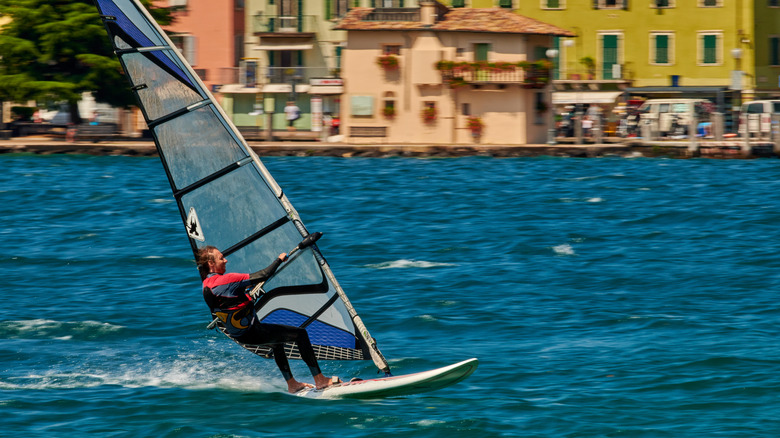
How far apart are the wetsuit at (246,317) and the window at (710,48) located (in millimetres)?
46934

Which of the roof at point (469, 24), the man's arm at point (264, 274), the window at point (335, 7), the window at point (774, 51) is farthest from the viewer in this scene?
the window at point (335, 7)

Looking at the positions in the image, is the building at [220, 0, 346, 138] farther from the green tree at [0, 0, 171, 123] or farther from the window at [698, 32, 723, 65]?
the window at [698, 32, 723, 65]

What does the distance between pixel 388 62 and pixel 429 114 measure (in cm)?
290

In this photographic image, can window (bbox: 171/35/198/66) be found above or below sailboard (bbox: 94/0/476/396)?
above

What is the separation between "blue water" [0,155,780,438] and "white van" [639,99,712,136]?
15168 mm

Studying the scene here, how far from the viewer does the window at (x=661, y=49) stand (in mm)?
54250

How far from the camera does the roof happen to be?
47.6 meters

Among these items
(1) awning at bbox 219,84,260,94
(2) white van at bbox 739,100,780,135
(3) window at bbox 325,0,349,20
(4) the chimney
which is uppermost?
(3) window at bbox 325,0,349,20

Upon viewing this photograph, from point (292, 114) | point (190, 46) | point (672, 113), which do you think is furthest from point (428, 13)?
point (190, 46)

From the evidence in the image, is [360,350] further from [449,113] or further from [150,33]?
[449,113]

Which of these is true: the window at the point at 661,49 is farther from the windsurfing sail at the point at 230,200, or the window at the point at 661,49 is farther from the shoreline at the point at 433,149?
the windsurfing sail at the point at 230,200

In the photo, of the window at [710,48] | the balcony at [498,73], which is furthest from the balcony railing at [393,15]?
the window at [710,48]

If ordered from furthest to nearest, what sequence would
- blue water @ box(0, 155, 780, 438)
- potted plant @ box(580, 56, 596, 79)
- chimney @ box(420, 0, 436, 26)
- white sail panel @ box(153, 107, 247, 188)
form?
1. potted plant @ box(580, 56, 596, 79)
2. chimney @ box(420, 0, 436, 26)
3. white sail panel @ box(153, 107, 247, 188)
4. blue water @ box(0, 155, 780, 438)

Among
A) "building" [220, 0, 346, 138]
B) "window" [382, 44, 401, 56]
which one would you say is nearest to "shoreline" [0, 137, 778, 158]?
"window" [382, 44, 401, 56]
